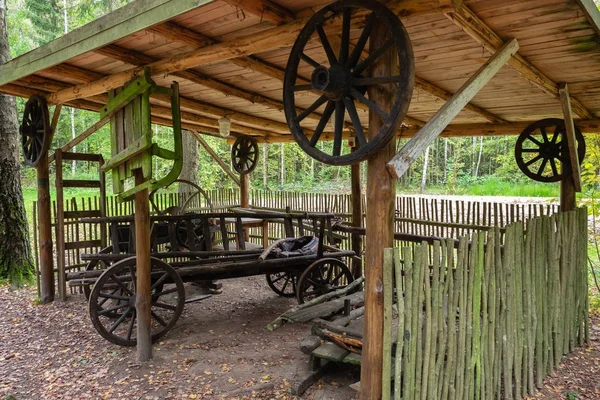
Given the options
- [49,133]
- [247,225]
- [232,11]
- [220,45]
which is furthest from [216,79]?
[247,225]

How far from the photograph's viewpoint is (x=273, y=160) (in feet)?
94.5

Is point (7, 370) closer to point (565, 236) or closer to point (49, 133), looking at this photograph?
point (49, 133)

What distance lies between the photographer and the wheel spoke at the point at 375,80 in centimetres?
240

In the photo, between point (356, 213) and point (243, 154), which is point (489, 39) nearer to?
point (356, 213)

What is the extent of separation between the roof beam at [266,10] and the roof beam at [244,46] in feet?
0.18

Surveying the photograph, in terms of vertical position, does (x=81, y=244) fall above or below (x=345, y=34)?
below

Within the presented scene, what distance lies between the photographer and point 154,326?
4.90 meters

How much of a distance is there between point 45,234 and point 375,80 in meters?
5.31

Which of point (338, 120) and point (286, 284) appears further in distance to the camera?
point (286, 284)

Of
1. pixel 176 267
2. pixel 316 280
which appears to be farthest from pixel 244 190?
pixel 176 267

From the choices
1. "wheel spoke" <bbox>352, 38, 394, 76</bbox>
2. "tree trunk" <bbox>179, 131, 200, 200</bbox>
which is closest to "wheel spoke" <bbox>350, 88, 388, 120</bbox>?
"wheel spoke" <bbox>352, 38, 394, 76</bbox>

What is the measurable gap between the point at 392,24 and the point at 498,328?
2.39 m

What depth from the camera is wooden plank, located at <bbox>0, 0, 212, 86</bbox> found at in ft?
8.89

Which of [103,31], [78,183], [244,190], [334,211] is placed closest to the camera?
[103,31]
